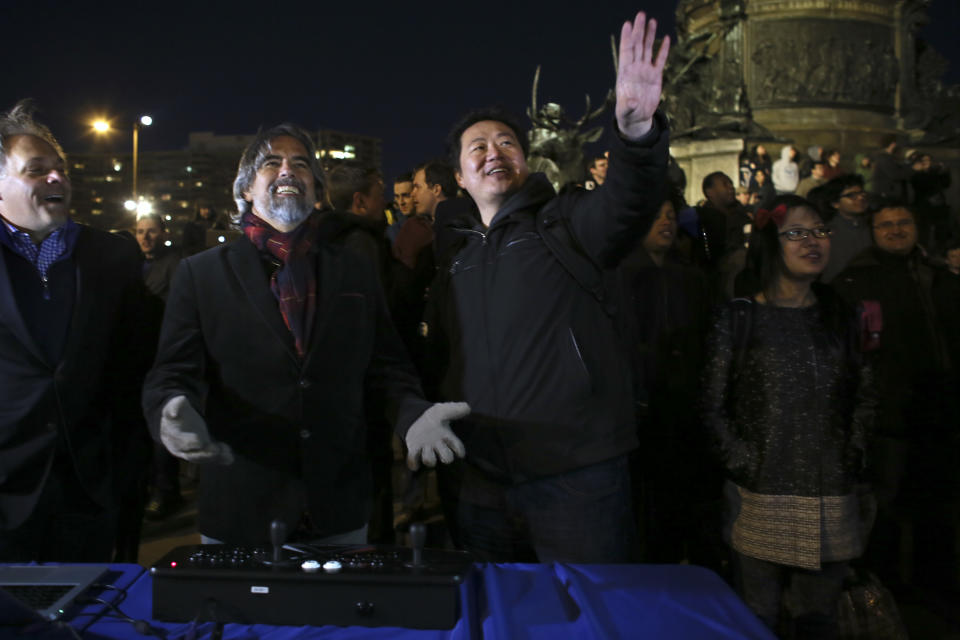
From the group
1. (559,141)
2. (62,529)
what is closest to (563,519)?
(62,529)

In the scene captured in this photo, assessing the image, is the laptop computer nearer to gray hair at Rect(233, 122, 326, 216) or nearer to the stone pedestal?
gray hair at Rect(233, 122, 326, 216)

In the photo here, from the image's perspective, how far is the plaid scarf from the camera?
2766 mm

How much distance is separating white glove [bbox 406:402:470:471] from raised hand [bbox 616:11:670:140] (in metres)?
1.05

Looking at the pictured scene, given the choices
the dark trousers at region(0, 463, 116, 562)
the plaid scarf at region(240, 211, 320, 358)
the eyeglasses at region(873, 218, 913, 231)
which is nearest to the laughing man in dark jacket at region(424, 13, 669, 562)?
the plaid scarf at region(240, 211, 320, 358)

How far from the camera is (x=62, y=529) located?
2988 millimetres

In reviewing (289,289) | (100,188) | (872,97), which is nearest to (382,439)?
(289,289)

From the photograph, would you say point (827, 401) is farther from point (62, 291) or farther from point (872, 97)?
point (872, 97)

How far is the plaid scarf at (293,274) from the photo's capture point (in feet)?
9.07

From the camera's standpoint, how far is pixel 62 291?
305cm

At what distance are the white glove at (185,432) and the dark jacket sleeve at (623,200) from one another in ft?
4.70

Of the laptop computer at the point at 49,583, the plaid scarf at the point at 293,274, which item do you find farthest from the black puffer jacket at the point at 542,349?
the laptop computer at the point at 49,583

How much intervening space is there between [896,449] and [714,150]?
13044 millimetres

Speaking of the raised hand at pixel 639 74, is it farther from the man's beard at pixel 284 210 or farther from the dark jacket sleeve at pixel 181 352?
the dark jacket sleeve at pixel 181 352

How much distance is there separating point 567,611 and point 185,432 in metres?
1.19
